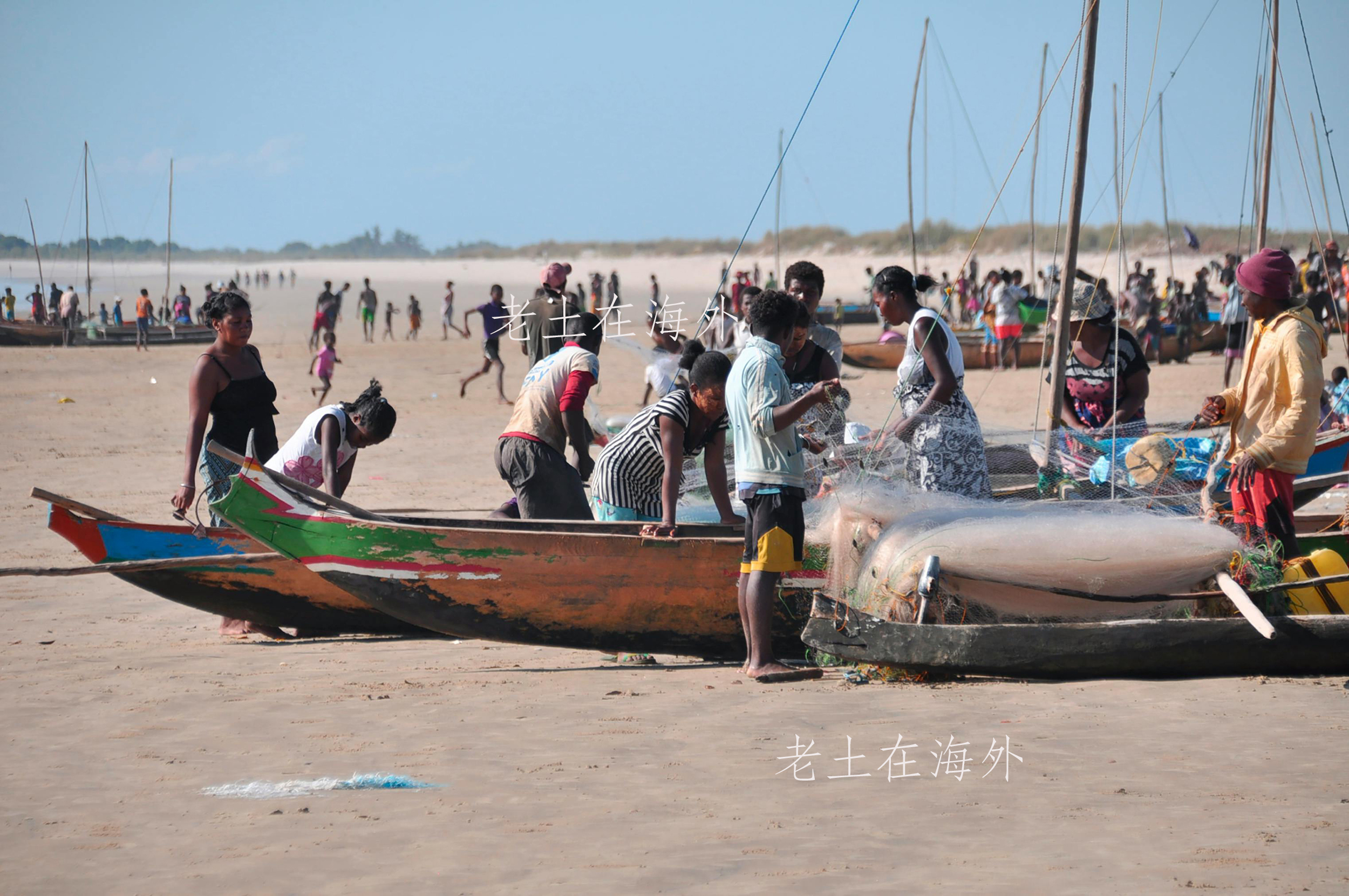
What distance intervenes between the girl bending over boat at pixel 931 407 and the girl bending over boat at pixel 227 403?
2915 millimetres

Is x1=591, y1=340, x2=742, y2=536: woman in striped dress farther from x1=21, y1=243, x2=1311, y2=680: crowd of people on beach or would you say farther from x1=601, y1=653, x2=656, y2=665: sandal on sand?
x1=601, y1=653, x2=656, y2=665: sandal on sand

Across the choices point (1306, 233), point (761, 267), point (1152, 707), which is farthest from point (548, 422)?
point (761, 267)

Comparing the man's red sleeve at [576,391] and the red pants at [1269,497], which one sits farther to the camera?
the man's red sleeve at [576,391]

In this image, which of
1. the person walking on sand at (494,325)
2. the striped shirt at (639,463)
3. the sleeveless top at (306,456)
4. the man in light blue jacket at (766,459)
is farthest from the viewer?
the person walking on sand at (494,325)

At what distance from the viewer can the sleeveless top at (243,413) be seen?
6047 mm

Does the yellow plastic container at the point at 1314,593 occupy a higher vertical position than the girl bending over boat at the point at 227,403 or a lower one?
lower

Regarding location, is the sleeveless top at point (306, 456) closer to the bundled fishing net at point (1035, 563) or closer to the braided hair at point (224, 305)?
the braided hair at point (224, 305)

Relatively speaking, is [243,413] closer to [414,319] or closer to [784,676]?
[784,676]

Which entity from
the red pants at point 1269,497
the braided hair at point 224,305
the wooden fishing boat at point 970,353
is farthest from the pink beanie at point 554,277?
the wooden fishing boat at point 970,353

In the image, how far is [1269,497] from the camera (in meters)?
5.01

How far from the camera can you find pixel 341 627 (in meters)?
6.16

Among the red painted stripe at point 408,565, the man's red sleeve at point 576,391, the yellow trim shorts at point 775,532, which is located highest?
the man's red sleeve at point 576,391

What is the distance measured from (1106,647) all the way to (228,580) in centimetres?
386

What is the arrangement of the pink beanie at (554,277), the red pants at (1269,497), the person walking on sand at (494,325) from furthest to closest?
the person walking on sand at (494,325) → the pink beanie at (554,277) → the red pants at (1269,497)
